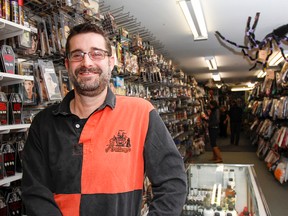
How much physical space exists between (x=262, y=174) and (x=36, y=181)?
6.39m

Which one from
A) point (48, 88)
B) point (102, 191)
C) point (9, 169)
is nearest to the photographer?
point (102, 191)

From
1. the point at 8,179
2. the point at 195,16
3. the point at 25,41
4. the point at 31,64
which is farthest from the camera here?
the point at 195,16

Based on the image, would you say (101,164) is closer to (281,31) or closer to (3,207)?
(3,207)

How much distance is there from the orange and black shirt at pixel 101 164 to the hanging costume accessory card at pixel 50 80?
68 centimetres

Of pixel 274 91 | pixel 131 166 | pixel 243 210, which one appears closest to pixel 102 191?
pixel 131 166

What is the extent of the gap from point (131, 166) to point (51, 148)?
38cm

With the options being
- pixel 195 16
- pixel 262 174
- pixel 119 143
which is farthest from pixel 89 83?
pixel 262 174

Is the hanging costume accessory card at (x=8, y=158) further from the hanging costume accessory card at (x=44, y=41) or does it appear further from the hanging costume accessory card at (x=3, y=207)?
the hanging costume accessory card at (x=44, y=41)

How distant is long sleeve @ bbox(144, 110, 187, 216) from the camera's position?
119cm

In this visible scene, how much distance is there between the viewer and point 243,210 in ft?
8.52

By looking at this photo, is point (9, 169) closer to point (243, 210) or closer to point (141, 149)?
point (141, 149)

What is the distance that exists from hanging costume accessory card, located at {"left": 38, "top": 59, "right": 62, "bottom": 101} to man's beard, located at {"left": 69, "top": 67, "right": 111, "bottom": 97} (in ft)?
2.29

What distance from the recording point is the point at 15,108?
5.49 feet

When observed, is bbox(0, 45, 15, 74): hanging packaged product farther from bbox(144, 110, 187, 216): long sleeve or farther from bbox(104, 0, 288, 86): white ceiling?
bbox(104, 0, 288, 86): white ceiling
